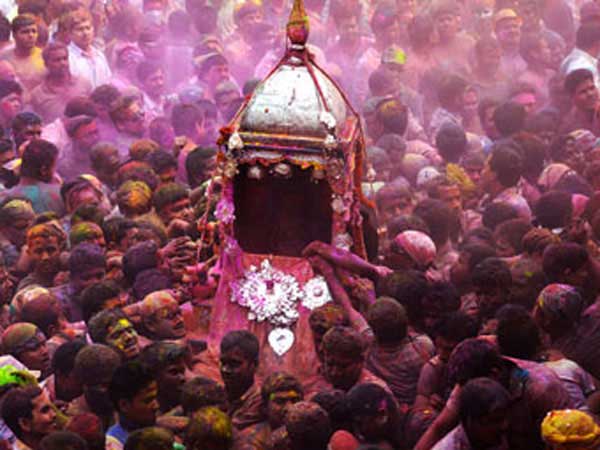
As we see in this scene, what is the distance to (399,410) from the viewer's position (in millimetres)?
8258

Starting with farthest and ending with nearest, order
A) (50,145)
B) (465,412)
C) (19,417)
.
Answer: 1. (50,145)
2. (19,417)
3. (465,412)

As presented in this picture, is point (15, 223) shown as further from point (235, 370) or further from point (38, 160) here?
point (235, 370)

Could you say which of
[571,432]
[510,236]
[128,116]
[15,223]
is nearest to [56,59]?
[128,116]

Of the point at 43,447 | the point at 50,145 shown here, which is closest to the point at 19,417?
the point at 43,447

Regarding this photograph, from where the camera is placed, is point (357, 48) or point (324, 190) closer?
point (324, 190)

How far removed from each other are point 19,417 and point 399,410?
94.5 inches

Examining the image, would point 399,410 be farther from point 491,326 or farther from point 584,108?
point 584,108

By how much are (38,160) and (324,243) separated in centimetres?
333

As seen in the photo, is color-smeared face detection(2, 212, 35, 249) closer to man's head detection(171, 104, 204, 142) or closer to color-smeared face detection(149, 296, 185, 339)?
color-smeared face detection(149, 296, 185, 339)

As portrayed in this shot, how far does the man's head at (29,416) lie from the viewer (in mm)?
8188

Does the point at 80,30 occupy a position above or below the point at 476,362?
below

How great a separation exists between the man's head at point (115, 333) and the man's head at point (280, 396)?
4.02ft

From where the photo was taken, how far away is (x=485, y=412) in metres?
7.27

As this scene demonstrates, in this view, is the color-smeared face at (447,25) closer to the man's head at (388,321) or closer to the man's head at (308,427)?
the man's head at (388,321)
